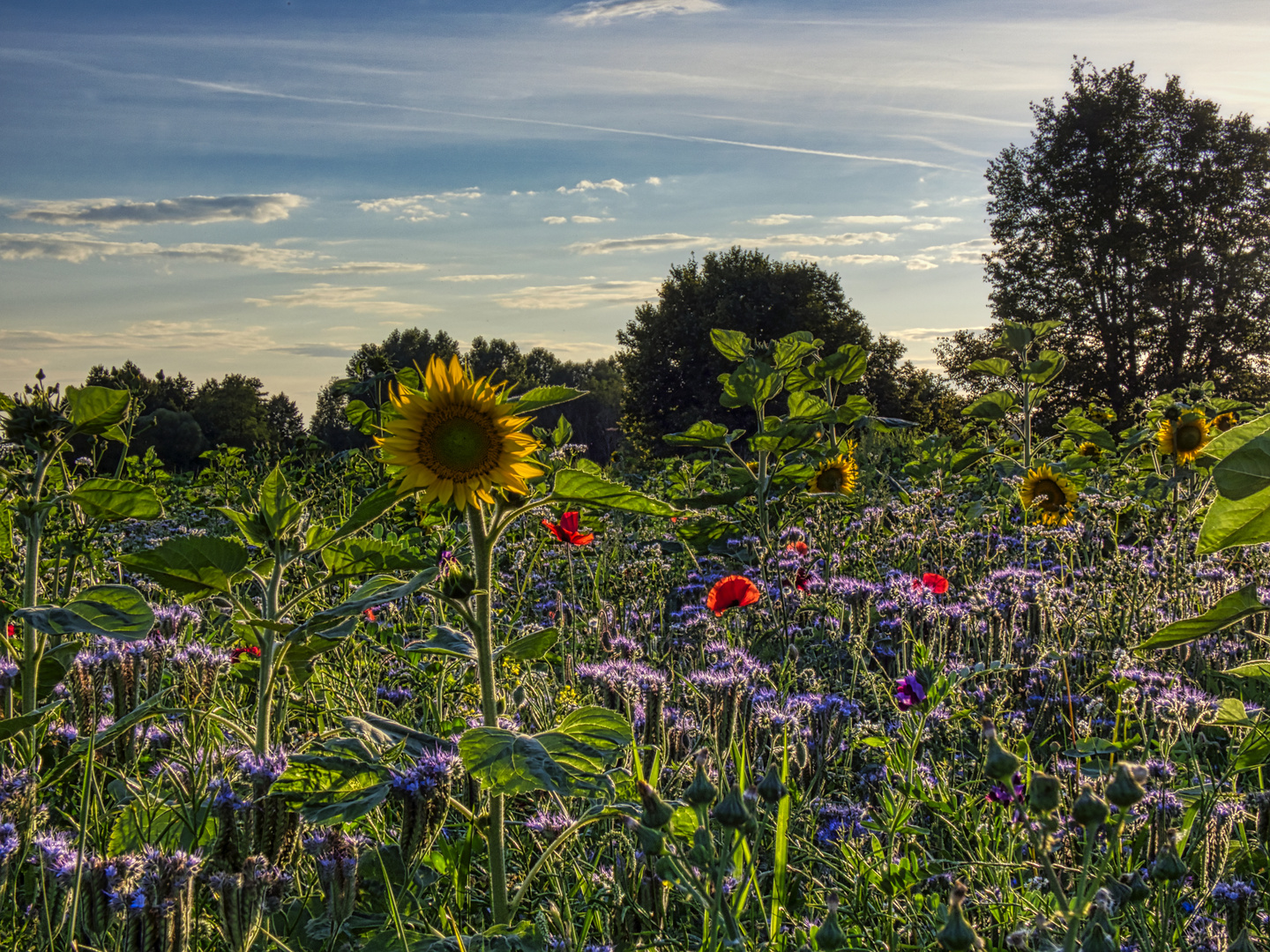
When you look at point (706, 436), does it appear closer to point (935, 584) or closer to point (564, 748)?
point (935, 584)

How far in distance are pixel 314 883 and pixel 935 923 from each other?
1.24 meters

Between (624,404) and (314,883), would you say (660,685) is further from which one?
(624,404)

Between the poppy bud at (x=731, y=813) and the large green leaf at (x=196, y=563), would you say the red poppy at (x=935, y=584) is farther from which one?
the large green leaf at (x=196, y=563)

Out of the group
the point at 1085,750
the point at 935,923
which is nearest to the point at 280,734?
the point at 935,923

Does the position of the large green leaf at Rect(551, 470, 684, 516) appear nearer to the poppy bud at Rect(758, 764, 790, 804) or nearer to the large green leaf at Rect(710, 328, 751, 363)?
the poppy bud at Rect(758, 764, 790, 804)

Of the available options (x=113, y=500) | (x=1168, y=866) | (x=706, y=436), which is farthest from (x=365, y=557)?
(x=706, y=436)

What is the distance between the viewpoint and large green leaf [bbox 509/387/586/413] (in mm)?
1562

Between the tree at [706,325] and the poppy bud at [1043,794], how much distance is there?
30312mm

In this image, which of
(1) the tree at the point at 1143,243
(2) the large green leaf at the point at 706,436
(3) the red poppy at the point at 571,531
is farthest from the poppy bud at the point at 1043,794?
(1) the tree at the point at 1143,243

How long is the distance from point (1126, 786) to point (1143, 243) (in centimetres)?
3242

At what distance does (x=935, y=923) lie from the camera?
1.69 meters

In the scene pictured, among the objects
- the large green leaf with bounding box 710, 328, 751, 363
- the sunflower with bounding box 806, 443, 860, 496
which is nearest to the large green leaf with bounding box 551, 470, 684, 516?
the large green leaf with bounding box 710, 328, 751, 363

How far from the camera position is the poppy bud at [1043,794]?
978 mm

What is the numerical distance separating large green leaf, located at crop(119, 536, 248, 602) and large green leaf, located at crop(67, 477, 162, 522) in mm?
443
